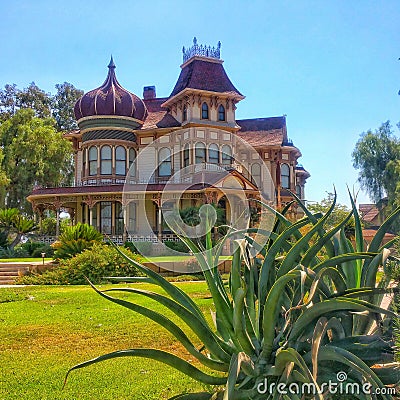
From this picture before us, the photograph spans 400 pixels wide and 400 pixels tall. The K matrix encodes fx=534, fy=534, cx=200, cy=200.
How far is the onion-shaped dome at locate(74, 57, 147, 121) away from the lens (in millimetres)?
35000

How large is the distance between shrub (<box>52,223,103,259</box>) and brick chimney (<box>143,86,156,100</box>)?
22.6 meters

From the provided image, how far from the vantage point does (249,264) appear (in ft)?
13.4

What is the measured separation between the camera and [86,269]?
17.5 metres

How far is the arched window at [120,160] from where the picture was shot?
35.2 meters

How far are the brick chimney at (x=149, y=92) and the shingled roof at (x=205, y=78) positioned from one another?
16.8 feet

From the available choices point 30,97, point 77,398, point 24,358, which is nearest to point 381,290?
point 77,398

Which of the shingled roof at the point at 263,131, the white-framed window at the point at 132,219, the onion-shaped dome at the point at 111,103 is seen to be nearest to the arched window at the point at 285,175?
the shingled roof at the point at 263,131

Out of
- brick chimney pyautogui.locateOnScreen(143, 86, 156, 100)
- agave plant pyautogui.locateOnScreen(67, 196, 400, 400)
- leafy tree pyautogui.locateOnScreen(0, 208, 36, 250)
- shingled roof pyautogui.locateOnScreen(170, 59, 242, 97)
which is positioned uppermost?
brick chimney pyautogui.locateOnScreen(143, 86, 156, 100)

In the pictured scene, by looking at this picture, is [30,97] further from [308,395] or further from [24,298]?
[308,395]

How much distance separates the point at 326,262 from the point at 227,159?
3163cm

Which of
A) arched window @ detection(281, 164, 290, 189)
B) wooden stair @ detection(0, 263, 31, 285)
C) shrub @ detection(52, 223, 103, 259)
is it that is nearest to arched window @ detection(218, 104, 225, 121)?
arched window @ detection(281, 164, 290, 189)

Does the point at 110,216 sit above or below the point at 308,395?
above

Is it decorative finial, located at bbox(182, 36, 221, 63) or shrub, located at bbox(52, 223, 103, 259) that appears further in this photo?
decorative finial, located at bbox(182, 36, 221, 63)

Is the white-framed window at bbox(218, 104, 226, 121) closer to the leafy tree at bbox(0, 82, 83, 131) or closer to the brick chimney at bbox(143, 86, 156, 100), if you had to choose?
the brick chimney at bbox(143, 86, 156, 100)
